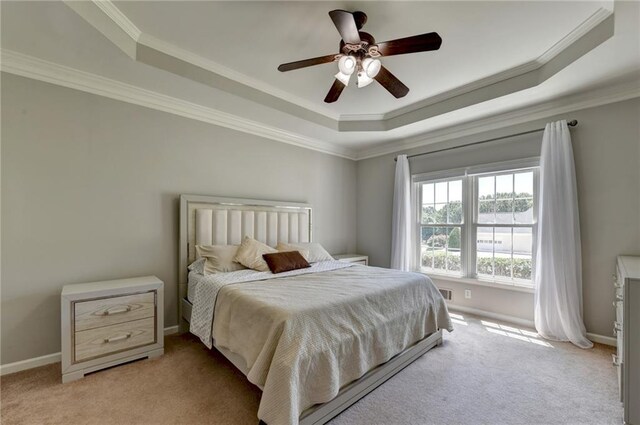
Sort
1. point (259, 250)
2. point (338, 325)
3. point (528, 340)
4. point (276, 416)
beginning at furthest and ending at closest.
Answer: point (259, 250)
point (528, 340)
point (338, 325)
point (276, 416)

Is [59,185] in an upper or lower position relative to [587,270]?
upper

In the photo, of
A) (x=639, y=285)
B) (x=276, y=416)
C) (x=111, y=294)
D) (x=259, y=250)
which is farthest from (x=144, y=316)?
(x=639, y=285)

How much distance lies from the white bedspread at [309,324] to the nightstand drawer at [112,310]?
0.42 m

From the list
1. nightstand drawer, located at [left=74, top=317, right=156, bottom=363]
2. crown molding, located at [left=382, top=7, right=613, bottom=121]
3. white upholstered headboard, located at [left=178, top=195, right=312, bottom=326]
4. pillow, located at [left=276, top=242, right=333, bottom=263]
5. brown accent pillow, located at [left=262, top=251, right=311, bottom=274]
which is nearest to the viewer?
crown molding, located at [left=382, top=7, right=613, bottom=121]

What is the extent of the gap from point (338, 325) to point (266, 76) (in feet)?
8.24

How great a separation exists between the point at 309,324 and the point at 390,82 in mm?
1920

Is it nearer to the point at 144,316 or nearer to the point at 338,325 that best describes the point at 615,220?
the point at 338,325

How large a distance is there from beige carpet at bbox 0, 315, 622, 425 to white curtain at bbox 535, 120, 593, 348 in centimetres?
33

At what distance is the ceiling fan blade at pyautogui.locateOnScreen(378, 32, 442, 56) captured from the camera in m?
1.66

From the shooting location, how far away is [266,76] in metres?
2.84

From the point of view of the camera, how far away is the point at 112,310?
2.26m

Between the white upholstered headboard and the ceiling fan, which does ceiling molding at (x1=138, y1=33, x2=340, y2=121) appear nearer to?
the ceiling fan

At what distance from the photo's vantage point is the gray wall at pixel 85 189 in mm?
2225

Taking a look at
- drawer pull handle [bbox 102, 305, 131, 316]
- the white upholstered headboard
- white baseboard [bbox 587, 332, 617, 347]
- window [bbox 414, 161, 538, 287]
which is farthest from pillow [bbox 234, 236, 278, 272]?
white baseboard [bbox 587, 332, 617, 347]
